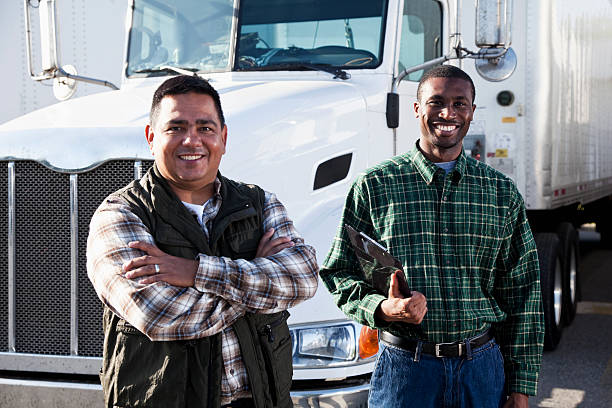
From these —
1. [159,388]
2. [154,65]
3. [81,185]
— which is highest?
[154,65]

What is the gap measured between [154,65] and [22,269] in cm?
170

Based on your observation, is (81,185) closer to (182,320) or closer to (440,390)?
(182,320)

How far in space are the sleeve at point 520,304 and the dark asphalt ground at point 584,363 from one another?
282cm

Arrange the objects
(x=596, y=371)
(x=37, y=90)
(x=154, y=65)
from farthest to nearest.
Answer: (x=37, y=90)
(x=596, y=371)
(x=154, y=65)

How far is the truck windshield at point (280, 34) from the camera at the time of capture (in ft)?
14.5

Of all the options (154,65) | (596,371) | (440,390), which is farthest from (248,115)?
(596,371)

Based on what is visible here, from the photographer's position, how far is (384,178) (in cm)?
247

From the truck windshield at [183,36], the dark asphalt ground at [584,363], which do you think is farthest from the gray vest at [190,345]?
the dark asphalt ground at [584,363]

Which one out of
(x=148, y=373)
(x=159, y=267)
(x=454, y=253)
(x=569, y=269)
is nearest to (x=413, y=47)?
(x=454, y=253)

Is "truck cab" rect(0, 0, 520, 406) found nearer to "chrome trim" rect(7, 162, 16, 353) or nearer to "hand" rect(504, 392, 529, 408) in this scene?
"chrome trim" rect(7, 162, 16, 353)

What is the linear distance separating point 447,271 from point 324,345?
104cm

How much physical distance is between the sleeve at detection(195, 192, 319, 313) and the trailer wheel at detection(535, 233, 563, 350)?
169 inches

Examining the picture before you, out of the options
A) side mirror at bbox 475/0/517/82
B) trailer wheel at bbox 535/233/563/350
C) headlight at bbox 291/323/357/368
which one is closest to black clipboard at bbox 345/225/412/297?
headlight at bbox 291/323/357/368

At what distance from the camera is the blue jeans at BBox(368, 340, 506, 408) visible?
7.61ft
